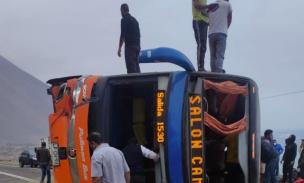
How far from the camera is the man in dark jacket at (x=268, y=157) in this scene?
29.7 ft

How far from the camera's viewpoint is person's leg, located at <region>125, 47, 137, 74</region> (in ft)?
24.0

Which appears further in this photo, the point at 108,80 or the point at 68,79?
the point at 68,79

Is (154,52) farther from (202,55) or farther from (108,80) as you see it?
(202,55)

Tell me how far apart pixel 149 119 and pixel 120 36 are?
160cm

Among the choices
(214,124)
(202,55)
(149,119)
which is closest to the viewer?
(214,124)

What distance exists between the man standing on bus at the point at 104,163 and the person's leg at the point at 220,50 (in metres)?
2.43

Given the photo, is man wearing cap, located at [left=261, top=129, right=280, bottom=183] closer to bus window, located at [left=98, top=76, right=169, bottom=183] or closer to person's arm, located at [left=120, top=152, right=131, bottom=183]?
bus window, located at [left=98, top=76, right=169, bottom=183]

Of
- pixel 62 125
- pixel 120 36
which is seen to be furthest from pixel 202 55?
pixel 62 125

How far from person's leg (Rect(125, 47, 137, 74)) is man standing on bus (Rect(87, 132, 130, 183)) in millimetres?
2150

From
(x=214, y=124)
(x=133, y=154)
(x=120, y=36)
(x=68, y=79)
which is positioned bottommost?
(x=133, y=154)

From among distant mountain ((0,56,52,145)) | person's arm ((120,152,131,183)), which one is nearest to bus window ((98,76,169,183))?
person's arm ((120,152,131,183))

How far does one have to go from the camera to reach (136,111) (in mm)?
6676

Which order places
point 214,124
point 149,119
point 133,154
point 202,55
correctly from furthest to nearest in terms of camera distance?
point 202,55, point 149,119, point 133,154, point 214,124

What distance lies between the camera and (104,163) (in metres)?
5.28
